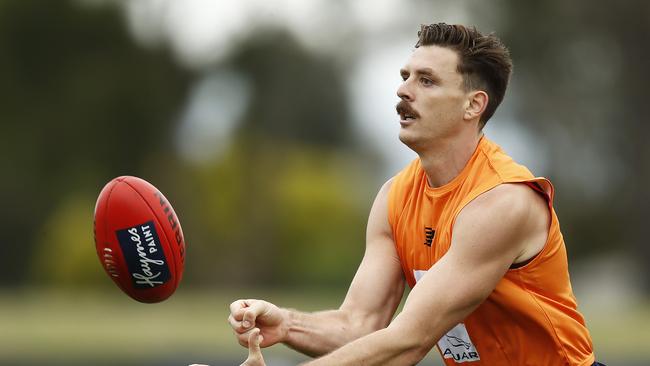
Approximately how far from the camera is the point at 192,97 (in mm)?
38625

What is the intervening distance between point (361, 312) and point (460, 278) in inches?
34.9

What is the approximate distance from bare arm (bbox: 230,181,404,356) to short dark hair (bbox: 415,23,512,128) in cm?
75

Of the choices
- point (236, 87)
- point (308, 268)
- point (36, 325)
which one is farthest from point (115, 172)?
point (36, 325)

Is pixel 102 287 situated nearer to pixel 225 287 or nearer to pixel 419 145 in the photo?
pixel 225 287

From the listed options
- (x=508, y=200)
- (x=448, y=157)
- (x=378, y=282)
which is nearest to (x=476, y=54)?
(x=448, y=157)

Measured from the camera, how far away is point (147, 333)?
16.4 metres

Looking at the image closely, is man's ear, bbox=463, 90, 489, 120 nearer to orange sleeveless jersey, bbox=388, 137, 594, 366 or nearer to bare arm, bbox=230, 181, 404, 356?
orange sleeveless jersey, bbox=388, 137, 594, 366

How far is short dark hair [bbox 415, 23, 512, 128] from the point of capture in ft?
18.7

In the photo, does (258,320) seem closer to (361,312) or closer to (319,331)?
(319,331)

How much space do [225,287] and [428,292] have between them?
2922 cm

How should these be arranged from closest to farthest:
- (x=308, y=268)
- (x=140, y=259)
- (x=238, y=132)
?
(x=140, y=259)
(x=308, y=268)
(x=238, y=132)

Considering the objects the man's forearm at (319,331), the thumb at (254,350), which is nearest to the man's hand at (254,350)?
the thumb at (254,350)

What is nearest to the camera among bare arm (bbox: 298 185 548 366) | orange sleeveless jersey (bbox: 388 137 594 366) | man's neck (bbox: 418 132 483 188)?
bare arm (bbox: 298 185 548 366)

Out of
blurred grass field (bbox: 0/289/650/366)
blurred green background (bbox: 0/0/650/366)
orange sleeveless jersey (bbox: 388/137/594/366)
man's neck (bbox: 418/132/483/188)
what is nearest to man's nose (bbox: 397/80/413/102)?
man's neck (bbox: 418/132/483/188)
